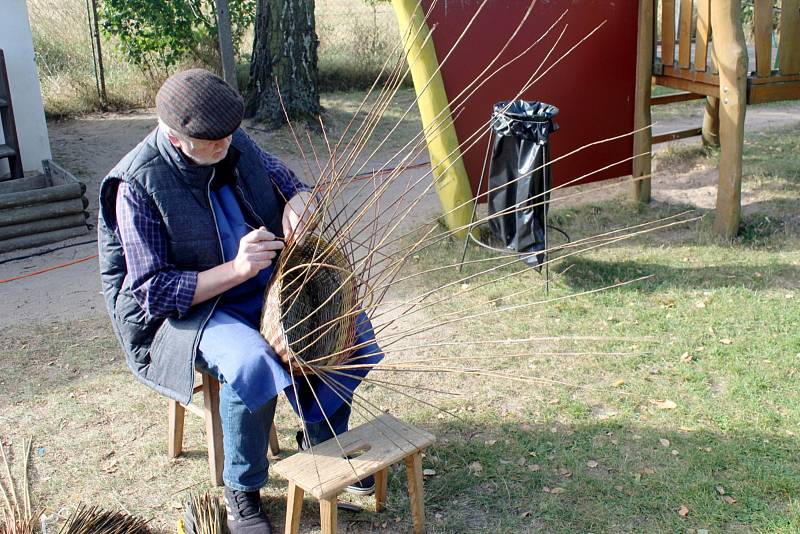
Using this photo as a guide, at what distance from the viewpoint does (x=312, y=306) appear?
2705 mm

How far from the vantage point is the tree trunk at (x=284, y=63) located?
321 inches

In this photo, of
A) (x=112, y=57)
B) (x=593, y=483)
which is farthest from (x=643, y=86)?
(x=112, y=57)

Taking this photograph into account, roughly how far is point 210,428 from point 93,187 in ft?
15.3

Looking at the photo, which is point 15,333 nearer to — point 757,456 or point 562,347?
point 562,347

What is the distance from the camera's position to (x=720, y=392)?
138 inches

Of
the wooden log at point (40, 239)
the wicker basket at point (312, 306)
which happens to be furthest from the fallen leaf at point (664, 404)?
the wooden log at point (40, 239)

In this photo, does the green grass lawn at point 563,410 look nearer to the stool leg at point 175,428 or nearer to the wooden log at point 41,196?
the stool leg at point 175,428

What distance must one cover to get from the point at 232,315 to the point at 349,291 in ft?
1.24

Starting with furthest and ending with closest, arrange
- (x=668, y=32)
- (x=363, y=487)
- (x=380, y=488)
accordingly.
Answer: (x=668, y=32) → (x=363, y=487) → (x=380, y=488)

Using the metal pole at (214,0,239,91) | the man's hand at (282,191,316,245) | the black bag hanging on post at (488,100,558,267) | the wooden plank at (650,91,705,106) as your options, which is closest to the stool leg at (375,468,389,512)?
the man's hand at (282,191,316,245)

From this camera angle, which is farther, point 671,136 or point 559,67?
point 671,136

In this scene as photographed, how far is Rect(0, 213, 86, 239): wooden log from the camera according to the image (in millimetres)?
5840

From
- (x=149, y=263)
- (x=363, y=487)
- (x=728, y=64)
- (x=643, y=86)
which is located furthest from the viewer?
(x=643, y=86)

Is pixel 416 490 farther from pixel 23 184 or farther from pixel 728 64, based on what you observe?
pixel 23 184
